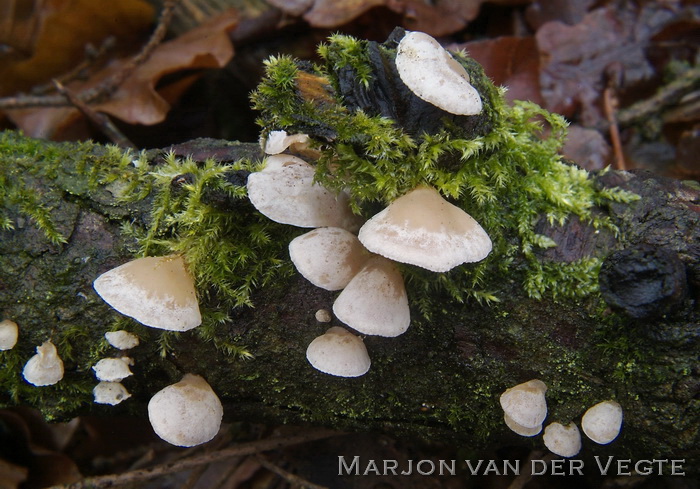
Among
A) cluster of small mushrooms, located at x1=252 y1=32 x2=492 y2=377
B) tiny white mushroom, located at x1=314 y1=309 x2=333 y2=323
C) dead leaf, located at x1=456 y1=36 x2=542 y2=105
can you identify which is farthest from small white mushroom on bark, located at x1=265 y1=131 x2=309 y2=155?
dead leaf, located at x1=456 y1=36 x2=542 y2=105

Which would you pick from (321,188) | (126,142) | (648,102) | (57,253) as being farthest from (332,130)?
(648,102)

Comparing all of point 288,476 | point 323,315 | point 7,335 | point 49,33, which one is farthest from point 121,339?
point 49,33

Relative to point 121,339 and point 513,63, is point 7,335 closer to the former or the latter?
point 121,339

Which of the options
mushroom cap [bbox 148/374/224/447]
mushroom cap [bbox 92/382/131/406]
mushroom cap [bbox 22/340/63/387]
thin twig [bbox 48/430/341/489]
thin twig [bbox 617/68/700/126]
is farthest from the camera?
thin twig [bbox 617/68/700/126]

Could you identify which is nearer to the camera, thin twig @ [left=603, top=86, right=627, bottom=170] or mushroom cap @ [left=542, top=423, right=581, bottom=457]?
mushroom cap @ [left=542, top=423, right=581, bottom=457]

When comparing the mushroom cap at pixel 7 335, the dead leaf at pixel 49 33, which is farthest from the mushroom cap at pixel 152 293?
the dead leaf at pixel 49 33

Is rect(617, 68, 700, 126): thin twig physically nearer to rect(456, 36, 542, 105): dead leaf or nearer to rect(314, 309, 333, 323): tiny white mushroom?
rect(456, 36, 542, 105): dead leaf
